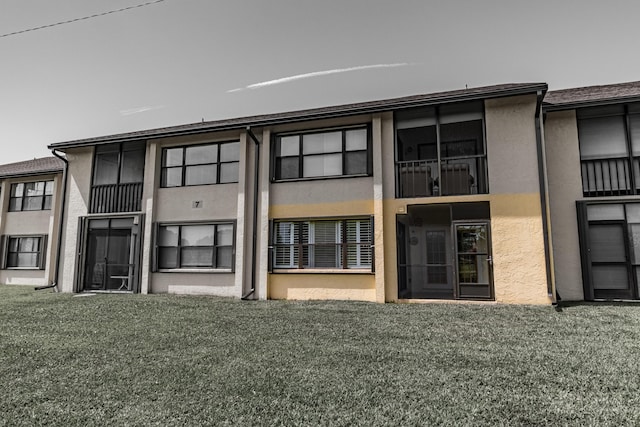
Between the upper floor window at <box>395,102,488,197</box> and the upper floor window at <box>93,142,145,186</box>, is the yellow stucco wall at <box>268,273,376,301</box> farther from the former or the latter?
the upper floor window at <box>93,142,145,186</box>

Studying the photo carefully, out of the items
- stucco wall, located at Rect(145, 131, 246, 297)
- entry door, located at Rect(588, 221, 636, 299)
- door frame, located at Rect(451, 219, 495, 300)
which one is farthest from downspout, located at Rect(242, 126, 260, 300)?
entry door, located at Rect(588, 221, 636, 299)

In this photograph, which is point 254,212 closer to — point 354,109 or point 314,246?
point 314,246

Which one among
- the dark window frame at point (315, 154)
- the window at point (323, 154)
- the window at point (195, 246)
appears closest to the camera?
the dark window frame at point (315, 154)

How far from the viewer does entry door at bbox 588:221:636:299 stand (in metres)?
10.4

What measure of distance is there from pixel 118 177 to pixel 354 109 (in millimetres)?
8850

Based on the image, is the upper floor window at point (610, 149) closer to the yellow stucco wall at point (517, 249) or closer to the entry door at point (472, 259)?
the yellow stucco wall at point (517, 249)

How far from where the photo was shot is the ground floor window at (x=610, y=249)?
33.9ft

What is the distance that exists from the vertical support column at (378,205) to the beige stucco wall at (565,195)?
191 inches

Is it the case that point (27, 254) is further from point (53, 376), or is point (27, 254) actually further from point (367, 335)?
point (367, 335)

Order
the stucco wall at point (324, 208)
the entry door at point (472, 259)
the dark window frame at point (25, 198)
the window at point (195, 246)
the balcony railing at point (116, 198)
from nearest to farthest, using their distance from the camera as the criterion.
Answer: the entry door at point (472, 259)
the stucco wall at point (324, 208)
the window at point (195, 246)
the balcony railing at point (116, 198)
the dark window frame at point (25, 198)

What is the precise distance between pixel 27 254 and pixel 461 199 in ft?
59.4

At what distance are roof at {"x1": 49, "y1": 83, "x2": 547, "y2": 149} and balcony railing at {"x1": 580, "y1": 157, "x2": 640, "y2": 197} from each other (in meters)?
3.07

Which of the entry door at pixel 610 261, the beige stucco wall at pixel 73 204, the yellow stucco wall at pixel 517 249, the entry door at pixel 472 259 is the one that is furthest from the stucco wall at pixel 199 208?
the entry door at pixel 610 261

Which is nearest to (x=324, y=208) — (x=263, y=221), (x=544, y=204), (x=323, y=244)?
(x=323, y=244)
